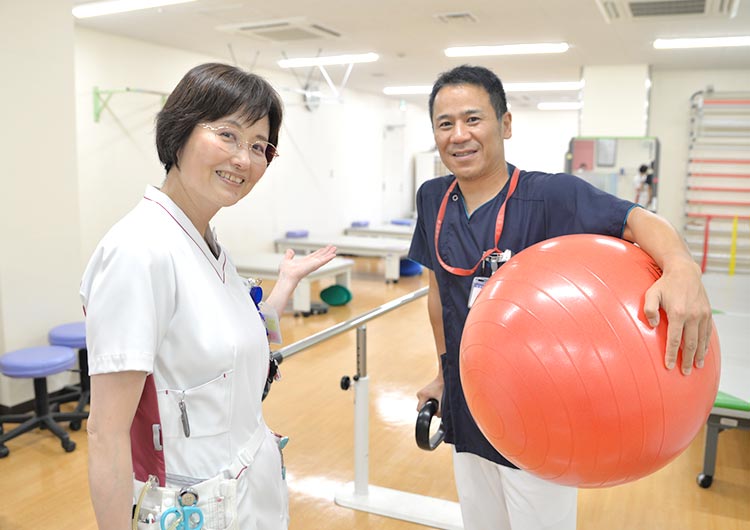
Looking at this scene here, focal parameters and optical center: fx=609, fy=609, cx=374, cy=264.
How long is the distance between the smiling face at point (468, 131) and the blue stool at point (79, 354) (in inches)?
114

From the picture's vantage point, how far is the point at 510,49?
633 centimetres

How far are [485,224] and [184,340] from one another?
754mm

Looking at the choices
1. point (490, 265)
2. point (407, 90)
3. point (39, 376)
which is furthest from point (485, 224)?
point (407, 90)

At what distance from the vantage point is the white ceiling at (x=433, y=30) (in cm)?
476

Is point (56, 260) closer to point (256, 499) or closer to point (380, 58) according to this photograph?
point (256, 499)

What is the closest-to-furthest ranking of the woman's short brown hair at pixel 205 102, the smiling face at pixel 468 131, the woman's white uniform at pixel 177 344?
the woman's white uniform at pixel 177 344 → the woman's short brown hair at pixel 205 102 → the smiling face at pixel 468 131

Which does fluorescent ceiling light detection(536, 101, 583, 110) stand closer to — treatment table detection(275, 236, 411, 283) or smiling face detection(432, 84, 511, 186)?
treatment table detection(275, 236, 411, 283)

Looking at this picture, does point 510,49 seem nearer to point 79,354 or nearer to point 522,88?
point 522,88

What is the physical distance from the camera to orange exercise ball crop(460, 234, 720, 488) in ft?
3.05

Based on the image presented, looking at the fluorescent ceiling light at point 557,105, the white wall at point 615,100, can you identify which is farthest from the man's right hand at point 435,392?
the fluorescent ceiling light at point 557,105

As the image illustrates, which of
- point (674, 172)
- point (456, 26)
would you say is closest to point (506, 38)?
point (456, 26)

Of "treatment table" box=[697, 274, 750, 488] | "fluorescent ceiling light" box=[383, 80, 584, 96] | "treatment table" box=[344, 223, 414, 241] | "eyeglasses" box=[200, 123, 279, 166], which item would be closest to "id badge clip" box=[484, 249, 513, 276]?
"eyeglasses" box=[200, 123, 279, 166]

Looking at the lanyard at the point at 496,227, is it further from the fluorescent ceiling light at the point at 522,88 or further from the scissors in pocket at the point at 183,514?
the fluorescent ceiling light at the point at 522,88

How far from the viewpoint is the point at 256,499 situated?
1.10 meters
